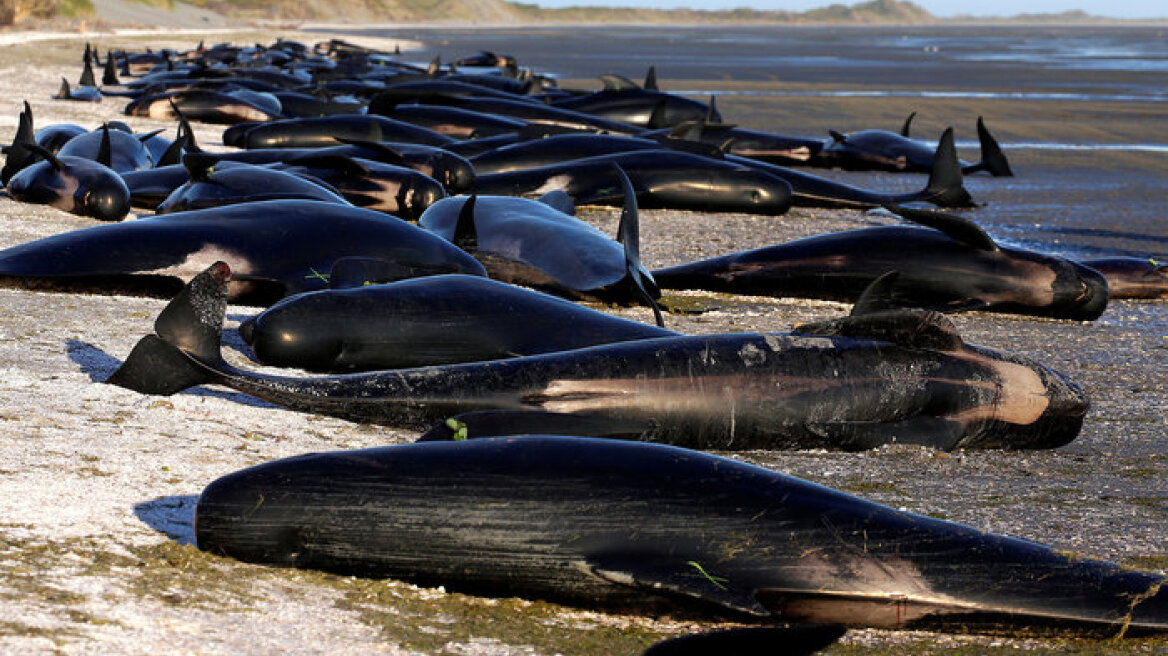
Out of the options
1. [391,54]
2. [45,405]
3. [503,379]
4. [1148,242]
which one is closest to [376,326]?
[503,379]

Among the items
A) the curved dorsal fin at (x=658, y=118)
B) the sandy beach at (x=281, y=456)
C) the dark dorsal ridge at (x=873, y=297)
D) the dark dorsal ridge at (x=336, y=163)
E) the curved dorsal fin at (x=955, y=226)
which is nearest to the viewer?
the sandy beach at (x=281, y=456)

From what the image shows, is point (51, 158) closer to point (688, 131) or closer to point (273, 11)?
point (688, 131)

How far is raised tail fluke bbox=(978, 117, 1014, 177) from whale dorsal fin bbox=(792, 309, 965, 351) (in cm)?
873

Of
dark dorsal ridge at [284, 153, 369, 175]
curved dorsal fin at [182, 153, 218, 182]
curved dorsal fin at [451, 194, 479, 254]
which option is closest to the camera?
curved dorsal fin at [451, 194, 479, 254]

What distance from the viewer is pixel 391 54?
144ft

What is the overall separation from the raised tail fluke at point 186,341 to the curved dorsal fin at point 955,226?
3.57 meters

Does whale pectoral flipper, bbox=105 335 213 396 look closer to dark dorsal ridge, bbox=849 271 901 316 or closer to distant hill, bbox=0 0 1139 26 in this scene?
dark dorsal ridge, bbox=849 271 901 316

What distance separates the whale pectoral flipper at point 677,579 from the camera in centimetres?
281

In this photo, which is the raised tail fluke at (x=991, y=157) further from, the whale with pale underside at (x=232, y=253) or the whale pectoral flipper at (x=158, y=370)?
the whale pectoral flipper at (x=158, y=370)

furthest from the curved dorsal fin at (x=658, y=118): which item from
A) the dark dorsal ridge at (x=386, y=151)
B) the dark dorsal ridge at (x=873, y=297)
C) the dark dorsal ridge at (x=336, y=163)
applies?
the dark dorsal ridge at (x=873, y=297)

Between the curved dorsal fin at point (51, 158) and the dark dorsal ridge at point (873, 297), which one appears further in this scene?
the curved dorsal fin at point (51, 158)

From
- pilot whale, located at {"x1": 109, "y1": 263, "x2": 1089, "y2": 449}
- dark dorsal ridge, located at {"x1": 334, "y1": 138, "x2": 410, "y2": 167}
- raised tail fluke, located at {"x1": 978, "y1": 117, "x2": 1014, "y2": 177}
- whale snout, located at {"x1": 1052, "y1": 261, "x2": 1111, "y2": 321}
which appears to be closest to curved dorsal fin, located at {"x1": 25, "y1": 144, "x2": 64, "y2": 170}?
dark dorsal ridge, located at {"x1": 334, "y1": 138, "x2": 410, "y2": 167}

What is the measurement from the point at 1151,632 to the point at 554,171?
6.95 metres

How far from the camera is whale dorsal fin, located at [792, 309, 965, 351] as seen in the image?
421 cm
